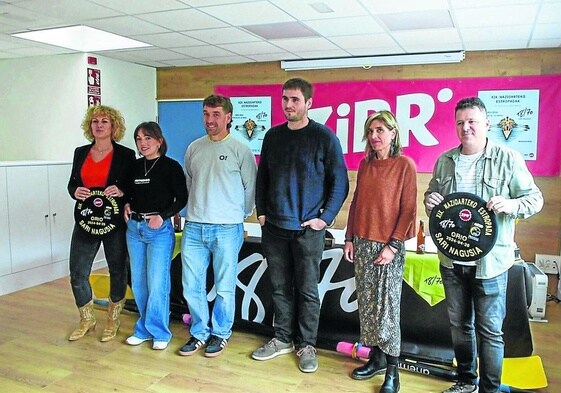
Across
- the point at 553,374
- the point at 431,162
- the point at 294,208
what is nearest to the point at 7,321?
the point at 294,208

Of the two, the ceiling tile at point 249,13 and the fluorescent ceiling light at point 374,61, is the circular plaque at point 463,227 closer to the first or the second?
the ceiling tile at point 249,13

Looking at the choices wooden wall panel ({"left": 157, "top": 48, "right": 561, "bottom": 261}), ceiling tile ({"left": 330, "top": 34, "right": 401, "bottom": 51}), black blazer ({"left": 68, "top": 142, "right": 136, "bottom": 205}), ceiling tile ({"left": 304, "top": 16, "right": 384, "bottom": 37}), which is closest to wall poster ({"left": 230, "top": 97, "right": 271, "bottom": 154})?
wooden wall panel ({"left": 157, "top": 48, "right": 561, "bottom": 261})

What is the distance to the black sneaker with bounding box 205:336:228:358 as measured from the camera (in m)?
3.09

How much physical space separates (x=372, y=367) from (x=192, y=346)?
1.12 m

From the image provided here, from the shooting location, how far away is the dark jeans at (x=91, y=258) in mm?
3252

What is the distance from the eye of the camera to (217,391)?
2.66 metres

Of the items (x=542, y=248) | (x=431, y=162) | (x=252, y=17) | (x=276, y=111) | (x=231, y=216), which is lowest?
(x=542, y=248)

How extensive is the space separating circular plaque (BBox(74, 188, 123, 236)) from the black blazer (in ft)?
0.24

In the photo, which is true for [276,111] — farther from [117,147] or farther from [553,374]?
[553,374]

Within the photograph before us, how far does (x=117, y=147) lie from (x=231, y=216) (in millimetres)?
930

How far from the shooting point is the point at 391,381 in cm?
260

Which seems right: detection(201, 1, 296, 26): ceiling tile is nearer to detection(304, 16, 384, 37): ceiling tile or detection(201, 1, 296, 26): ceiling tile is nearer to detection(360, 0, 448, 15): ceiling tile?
detection(304, 16, 384, 37): ceiling tile

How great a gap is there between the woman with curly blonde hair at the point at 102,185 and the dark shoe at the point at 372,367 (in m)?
1.65

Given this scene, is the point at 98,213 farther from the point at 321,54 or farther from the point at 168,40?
the point at 321,54
